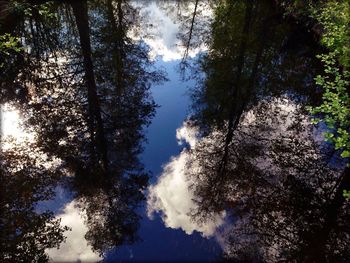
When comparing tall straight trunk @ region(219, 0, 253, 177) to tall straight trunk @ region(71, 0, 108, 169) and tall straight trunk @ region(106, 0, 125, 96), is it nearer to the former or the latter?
tall straight trunk @ region(71, 0, 108, 169)

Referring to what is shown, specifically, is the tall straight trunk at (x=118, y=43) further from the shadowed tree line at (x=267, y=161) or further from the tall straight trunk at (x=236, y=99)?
the tall straight trunk at (x=236, y=99)

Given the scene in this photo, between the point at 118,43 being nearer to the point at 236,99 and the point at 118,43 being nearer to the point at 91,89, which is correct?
the point at 91,89

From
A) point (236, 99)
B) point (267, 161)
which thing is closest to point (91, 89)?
point (236, 99)

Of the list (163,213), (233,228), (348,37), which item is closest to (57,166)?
(163,213)

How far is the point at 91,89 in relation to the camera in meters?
22.8

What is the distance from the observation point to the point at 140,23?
122 feet

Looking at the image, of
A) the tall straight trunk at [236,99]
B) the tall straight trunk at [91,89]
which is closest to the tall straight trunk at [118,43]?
the tall straight trunk at [91,89]

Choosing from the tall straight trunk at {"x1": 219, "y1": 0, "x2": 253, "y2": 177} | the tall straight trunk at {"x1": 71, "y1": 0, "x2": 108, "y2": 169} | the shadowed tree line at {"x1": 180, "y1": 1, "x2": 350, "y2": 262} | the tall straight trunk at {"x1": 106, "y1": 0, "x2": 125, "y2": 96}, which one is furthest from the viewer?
the tall straight trunk at {"x1": 106, "y1": 0, "x2": 125, "y2": 96}

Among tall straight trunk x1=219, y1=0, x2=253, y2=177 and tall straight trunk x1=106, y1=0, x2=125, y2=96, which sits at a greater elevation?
tall straight trunk x1=106, y1=0, x2=125, y2=96

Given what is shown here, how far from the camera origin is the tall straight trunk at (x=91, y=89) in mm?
18342

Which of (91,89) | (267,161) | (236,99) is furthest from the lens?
(91,89)

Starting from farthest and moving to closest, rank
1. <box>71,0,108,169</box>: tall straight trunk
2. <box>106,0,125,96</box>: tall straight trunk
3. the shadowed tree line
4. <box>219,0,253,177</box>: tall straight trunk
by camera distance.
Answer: <box>106,0,125,96</box>: tall straight trunk → <box>71,0,108,169</box>: tall straight trunk → <box>219,0,253,177</box>: tall straight trunk → the shadowed tree line

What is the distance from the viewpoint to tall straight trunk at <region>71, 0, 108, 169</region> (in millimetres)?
18342

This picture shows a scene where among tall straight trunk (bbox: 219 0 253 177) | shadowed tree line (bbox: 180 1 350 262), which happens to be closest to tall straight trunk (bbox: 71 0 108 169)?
shadowed tree line (bbox: 180 1 350 262)
